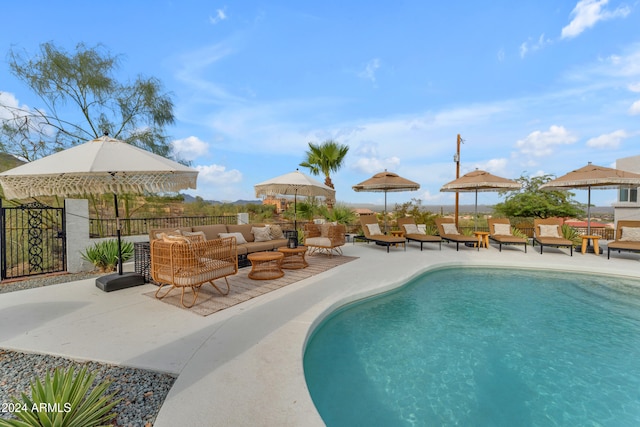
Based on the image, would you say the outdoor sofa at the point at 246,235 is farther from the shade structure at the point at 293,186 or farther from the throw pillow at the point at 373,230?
the throw pillow at the point at 373,230

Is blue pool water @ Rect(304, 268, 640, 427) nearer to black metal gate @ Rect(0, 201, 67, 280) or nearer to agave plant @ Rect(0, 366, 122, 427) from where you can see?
agave plant @ Rect(0, 366, 122, 427)

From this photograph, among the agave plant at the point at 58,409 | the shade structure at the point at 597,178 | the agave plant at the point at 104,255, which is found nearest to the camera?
the agave plant at the point at 58,409

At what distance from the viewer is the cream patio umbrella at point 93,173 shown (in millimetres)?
3592

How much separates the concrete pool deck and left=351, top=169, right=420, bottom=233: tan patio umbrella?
15.4ft

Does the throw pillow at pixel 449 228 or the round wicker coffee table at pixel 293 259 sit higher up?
the throw pillow at pixel 449 228

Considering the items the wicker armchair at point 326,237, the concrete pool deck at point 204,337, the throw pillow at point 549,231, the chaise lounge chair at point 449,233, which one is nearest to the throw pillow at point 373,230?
the wicker armchair at point 326,237

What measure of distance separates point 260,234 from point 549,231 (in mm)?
8733

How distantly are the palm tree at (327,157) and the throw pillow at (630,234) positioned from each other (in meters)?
9.64

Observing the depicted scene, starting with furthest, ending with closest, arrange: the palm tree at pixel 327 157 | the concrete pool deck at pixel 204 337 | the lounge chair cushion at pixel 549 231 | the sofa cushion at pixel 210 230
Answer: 1. the palm tree at pixel 327 157
2. the lounge chair cushion at pixel 549 231
3. the sofa cushion at pixel 210 230
4. the concrete pool deck at pixel 204 337

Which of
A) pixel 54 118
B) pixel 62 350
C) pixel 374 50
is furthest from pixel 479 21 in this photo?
pixel 54 118

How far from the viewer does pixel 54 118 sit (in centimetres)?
800

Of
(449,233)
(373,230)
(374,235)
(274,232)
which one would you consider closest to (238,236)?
(274,232)

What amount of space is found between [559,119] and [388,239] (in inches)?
357

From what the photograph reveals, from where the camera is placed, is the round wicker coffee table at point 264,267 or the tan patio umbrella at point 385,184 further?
the tan patio umbrella at point 385,184
